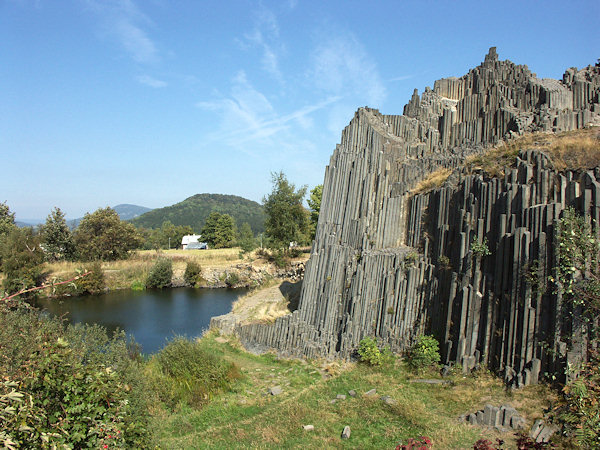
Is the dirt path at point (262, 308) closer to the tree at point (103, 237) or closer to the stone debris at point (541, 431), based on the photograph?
the stone debris at point (541, 431)

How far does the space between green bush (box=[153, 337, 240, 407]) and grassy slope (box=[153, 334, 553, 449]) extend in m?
0.39

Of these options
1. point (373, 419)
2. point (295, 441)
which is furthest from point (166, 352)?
point (373, 419)

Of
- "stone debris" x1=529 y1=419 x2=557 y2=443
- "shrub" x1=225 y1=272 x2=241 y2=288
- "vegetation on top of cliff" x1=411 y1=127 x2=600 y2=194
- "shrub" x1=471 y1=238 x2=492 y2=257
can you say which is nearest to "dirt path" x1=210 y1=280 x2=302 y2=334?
"vegetation on top of cliff" x1=411 y1=127 x2=600 y2=194

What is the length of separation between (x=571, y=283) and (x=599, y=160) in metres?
3.56

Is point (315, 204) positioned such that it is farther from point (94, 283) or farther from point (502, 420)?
point (502, 420)

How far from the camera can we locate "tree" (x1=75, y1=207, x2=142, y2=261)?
4591 centimetres

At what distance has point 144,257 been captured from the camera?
49469 mm

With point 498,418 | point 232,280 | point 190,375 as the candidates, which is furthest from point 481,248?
point 232,280

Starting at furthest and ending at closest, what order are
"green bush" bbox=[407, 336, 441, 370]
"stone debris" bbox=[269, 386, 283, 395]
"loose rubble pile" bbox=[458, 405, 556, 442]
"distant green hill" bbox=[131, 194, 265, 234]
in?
"distant green hill" bbox=[131, 194, 265, 234] → "stone debris" bbox=[269, 386, 283, 395] → "green bush" bbox=[407, 336, 441, 370] → "loose rubble pile" bbox=[458, 405, 556, 442]

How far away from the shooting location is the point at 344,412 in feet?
33.0

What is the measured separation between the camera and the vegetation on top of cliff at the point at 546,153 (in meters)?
11.0

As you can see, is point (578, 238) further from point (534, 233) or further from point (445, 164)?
point (445, 164)

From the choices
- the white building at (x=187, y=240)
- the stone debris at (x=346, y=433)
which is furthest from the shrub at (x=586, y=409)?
the white building at (x=187, y=240)

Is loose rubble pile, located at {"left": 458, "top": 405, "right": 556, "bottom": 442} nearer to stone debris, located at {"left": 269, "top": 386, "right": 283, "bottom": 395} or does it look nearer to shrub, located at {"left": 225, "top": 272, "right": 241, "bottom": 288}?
stone debris, located at {"left": 269, "top": 386, "right": 283, "bottom": 395}
